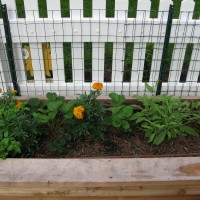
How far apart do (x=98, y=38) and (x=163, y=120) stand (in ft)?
3.20

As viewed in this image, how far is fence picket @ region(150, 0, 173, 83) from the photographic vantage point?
2.68 meters

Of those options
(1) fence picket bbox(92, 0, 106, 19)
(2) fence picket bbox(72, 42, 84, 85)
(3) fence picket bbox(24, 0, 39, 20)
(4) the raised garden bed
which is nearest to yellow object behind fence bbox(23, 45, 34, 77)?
(3) fence picket bbox(24, 0, 39, 20)

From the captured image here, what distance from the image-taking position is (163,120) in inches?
91.0

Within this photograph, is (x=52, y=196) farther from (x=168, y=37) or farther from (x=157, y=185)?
(x=168, y=37)

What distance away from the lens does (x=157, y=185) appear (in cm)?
194

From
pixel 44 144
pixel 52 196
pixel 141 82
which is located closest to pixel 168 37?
pixel 141 82

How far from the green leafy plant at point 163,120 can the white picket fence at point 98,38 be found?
0.61 m

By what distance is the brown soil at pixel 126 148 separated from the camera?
90.0 inches

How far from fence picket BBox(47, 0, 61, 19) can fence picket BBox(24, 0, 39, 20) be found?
113 millimetres

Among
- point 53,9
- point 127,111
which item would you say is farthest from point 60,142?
point 53,9

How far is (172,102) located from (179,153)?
39 cm

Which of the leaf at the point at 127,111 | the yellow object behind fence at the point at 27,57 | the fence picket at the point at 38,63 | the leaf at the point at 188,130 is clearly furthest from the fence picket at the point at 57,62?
the leaf at the point at 188,130

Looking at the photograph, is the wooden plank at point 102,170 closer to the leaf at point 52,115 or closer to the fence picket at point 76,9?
the leaf at point 52,115

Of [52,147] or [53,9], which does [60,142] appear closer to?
[52,147]
